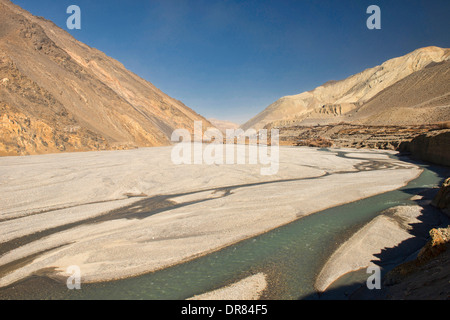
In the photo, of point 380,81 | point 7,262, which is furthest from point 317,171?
point 380,81

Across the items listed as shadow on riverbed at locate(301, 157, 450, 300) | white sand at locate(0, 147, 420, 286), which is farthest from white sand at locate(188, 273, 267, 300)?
white sand at locate(0, 147, 420, 286)

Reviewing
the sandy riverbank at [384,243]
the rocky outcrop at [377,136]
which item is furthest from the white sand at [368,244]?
the rocky outcrop at [377,136]

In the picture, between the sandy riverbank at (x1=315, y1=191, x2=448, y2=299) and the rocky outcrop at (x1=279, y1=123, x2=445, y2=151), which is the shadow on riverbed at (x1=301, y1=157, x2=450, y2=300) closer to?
the sandy riverbank at (x1=315, y1=191, x2=448, y2=299)

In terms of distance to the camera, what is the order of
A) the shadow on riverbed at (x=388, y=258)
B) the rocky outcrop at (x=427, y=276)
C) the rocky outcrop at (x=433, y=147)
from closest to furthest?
the rocky outcrop at (x=427, y=276), the shadow on riverbed at (x=388, y=258), the rocky outcrop at (x=433, y=147)

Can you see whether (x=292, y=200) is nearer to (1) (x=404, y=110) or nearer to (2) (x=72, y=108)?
(2) (x=72, y=108)

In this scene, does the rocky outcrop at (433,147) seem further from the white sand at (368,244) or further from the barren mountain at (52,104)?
the barren mountain at (52,104)

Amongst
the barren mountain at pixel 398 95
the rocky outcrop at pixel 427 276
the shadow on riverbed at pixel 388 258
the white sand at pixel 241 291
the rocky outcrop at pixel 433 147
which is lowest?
the white sand at pixel 241 291
